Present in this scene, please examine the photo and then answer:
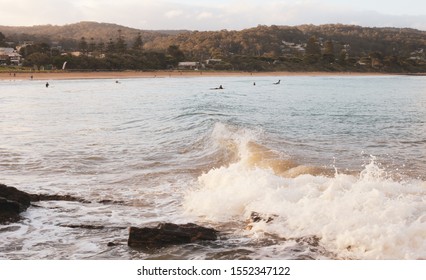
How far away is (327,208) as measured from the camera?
7.48m

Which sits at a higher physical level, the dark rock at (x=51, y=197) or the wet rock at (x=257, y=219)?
the wet rock at (x=257, y=219)

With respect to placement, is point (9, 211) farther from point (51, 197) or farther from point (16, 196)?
point (51, 197)

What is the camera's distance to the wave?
20.6 ft

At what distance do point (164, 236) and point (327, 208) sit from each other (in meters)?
2.53

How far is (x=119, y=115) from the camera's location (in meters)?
27.9

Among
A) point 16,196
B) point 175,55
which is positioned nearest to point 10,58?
point 175,55

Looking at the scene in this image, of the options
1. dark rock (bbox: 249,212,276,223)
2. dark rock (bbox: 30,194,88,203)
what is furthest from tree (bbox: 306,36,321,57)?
dark rock (bbox: 249,212,276,223)

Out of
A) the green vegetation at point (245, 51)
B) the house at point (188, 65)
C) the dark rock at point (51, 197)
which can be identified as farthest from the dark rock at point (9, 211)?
the house at point (188, 65)

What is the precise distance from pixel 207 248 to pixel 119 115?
868 inches

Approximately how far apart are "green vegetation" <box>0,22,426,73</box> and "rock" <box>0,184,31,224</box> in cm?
6065

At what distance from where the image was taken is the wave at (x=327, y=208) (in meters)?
6.27

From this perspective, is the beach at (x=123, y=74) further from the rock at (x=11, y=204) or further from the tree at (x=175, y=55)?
the rock at (x=11, y=204)

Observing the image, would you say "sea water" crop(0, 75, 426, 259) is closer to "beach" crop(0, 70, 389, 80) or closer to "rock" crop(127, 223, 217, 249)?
"rock" crop(127, 223, 217, 249)

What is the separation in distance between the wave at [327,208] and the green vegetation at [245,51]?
57.8 meters
